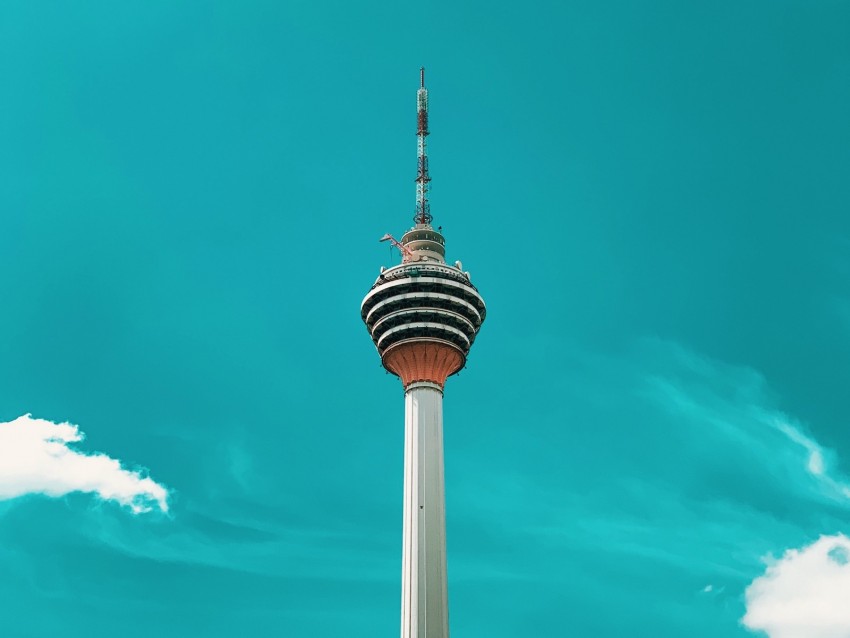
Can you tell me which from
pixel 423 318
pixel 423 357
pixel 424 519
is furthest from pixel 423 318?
pixel 424 519

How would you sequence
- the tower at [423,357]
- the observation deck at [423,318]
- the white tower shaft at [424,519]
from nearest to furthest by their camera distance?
the white tower shaft at [424,519]
the tower at [423,357]
the observation deck at [423,318]

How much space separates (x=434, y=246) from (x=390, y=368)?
1701 centimetres

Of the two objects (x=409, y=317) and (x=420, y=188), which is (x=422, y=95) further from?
(x=409, y=317)

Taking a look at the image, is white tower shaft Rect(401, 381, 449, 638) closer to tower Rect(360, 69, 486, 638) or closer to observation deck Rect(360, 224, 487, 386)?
tower Rect(360, 69, 486, 638)

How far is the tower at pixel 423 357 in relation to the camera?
95.3 metres

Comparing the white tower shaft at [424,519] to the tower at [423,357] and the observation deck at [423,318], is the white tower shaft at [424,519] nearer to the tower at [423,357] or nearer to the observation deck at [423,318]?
the tower at [423,357]

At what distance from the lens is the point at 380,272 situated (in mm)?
111188

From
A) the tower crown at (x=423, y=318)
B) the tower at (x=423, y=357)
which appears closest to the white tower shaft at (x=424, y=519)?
the tower at (x=423, y=357)

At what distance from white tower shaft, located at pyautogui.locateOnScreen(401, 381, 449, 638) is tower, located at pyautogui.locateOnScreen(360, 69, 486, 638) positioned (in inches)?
4.0

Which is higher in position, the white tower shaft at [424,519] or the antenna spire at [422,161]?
the antenna spire at [422,161]

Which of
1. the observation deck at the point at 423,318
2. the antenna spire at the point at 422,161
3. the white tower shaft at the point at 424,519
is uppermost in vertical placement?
the antenna spire at the point at 422,161

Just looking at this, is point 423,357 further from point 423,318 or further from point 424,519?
point 424,519

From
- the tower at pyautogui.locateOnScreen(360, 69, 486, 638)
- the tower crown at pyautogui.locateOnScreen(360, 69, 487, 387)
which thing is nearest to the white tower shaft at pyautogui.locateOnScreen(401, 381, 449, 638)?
the tower at pyautogui.locateOnScreen(360, 69, 486, 638)

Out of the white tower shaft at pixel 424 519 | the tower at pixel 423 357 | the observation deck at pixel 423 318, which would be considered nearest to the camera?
the white tower shaft at pixel 424 519
